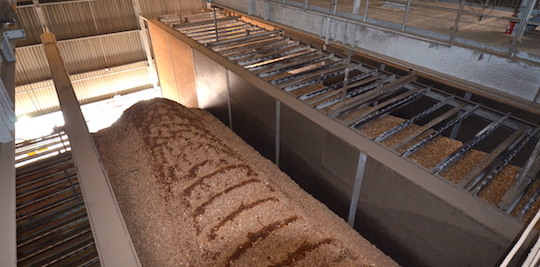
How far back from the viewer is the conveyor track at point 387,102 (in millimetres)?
4410

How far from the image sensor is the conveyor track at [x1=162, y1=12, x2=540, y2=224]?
14.5ft

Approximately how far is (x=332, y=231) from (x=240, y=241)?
1.41 meters

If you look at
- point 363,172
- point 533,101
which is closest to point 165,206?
point 363,172

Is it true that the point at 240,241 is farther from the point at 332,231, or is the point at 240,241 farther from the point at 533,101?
A: the point at 533,101

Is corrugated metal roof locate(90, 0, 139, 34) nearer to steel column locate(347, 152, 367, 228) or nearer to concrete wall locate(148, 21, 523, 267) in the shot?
concrete wall locate(148, 21, 523, 267)

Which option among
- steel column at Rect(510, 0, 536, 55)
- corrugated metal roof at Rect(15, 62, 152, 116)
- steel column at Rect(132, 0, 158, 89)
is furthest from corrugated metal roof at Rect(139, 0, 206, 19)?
steel column at Rect(510, 0, 536, 55)

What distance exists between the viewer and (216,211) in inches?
181

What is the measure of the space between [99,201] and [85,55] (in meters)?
13.1

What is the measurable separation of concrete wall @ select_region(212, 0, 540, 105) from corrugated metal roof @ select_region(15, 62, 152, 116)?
12832 millimetres

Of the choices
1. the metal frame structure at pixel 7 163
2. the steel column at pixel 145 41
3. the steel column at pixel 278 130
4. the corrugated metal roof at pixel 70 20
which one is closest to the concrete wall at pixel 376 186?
the steel column at pixel 278 130

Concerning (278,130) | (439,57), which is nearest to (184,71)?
(278,130)

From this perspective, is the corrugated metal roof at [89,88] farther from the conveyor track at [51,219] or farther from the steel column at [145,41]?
the conveyor track at [51,219]

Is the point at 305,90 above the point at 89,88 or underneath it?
above

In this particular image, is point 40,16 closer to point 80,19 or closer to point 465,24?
point 80,19
